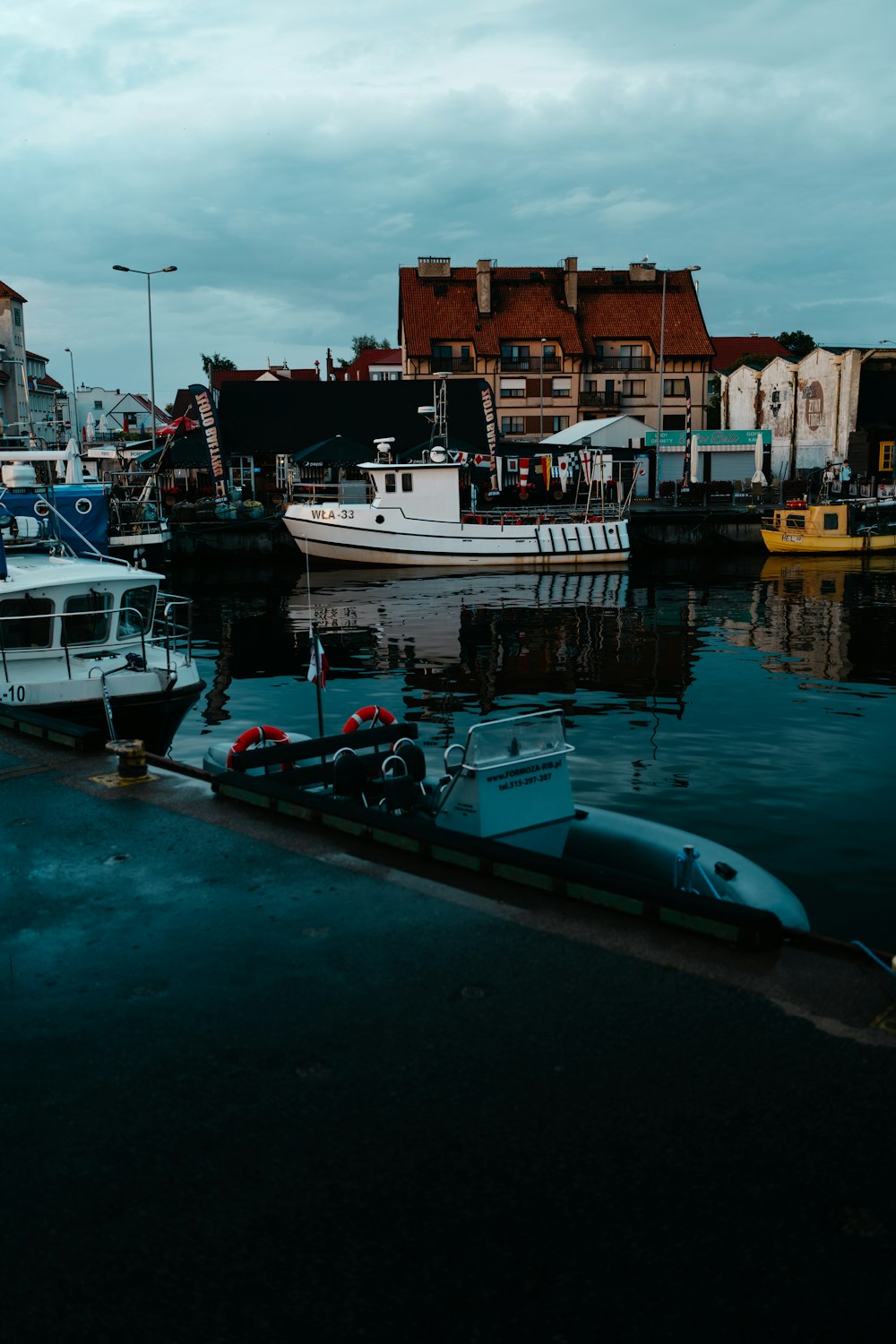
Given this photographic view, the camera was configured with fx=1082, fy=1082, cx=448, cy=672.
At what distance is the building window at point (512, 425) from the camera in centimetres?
7812

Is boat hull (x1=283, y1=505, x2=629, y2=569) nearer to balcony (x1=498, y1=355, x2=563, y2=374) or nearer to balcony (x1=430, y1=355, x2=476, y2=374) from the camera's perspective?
balcony (x1=430, y1=355, x2=476, y2=374)

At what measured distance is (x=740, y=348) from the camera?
126 m

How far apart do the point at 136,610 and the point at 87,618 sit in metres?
0.79

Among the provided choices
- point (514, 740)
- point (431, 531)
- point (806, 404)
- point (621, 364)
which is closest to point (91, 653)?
point (514, 740)

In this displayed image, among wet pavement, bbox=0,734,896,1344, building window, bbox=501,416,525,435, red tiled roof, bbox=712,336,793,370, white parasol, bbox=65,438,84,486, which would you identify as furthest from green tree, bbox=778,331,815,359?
wet pavement, bbox=0,734,896,1344

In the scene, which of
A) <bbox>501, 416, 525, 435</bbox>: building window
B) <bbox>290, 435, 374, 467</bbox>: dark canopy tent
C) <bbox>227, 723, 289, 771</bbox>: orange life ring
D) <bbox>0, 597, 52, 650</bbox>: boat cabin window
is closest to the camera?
<bbox>227, 723, 289, 771</bbox>: orange life ring

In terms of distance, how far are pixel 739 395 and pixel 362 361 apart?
46.0 meters

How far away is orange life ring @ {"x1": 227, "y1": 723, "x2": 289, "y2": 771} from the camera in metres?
11.7

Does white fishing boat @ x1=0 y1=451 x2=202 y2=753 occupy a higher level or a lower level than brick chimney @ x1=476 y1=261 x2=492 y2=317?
lower

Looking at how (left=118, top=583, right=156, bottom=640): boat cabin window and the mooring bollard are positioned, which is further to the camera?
(left=118, top=583, right=156, bottom=640): boat cabin window

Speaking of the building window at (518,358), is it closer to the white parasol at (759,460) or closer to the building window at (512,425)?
the building window at (512,425)

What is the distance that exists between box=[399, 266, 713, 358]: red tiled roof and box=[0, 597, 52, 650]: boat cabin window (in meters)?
63.8

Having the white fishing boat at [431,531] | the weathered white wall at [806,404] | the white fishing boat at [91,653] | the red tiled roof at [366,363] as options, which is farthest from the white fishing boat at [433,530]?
the red tiled roof at [366,363]

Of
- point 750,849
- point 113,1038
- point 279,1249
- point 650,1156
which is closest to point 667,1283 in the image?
point 650,1156
